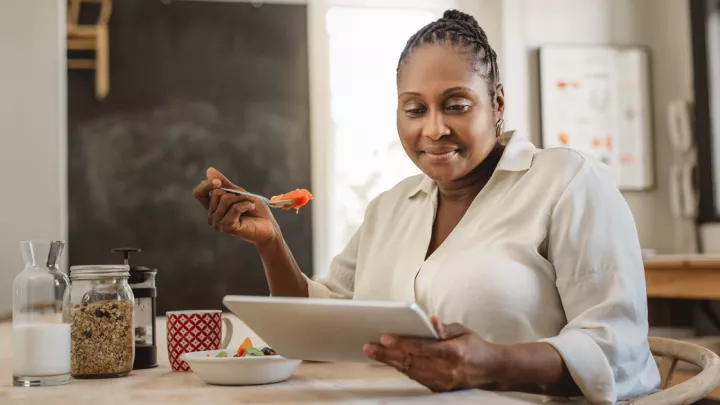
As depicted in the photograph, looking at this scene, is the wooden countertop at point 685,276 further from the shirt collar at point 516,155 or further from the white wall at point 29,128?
the white wall at point 29,128

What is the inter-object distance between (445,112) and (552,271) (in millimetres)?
314

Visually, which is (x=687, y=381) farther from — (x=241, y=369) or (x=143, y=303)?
(x=143, y=303)

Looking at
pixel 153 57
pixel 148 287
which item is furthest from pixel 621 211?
pixel 153 57

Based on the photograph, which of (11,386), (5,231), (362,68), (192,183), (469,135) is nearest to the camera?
(11,386)

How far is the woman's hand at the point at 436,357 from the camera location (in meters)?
0.95

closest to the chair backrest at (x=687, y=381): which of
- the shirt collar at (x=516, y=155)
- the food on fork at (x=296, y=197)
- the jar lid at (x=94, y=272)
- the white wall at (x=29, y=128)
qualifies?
the shirt collar at (x=516, y=155)

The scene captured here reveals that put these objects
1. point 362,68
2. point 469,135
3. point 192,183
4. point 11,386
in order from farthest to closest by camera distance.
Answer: point 362,68 → point 192,183 → point 469,135 → point 11,386

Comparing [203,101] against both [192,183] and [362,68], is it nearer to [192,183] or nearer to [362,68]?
[192,183]

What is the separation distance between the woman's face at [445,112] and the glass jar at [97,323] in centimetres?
53

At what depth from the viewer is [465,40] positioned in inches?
54.9

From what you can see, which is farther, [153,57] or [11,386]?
[153,57]

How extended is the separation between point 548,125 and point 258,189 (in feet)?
4.96

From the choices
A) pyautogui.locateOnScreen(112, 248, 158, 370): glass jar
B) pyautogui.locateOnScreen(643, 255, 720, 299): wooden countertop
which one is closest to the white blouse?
pyautogui.locateOnScreen(112, 248, 158, 370): glass jar

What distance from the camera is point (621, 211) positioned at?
4.10 ft
